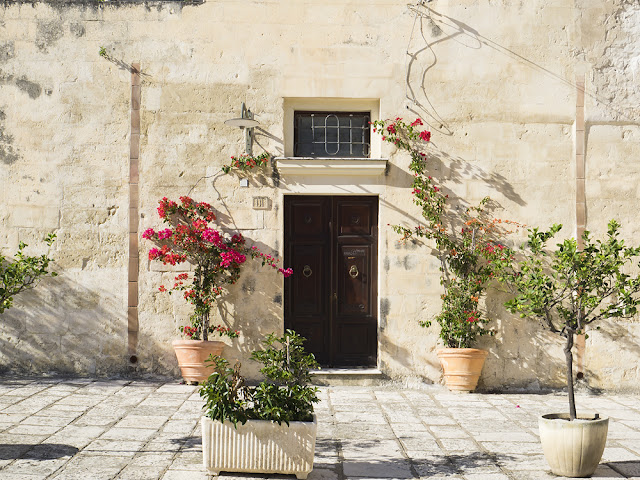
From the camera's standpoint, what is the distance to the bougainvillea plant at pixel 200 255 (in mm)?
7352

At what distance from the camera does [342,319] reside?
7770 millimetres

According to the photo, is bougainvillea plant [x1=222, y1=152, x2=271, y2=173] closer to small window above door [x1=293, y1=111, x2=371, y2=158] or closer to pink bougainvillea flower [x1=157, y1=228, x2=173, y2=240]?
small window above door [x1=293, y1=111, x2=371, y2=158]

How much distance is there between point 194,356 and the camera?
23.8 ft

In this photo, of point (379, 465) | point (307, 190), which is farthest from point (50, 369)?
point (379, 465)

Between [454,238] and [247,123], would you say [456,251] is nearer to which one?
[454,238]

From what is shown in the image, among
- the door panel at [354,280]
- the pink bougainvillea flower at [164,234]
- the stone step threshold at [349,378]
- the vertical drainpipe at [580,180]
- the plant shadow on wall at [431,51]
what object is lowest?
the stone step threshold at [349,378]

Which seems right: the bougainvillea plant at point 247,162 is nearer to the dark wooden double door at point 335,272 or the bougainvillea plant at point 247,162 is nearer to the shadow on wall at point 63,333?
the dark wooden double door at point 335,272

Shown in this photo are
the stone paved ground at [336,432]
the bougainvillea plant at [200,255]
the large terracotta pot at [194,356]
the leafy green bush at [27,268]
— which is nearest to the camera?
the stone paved ground at [336,432]

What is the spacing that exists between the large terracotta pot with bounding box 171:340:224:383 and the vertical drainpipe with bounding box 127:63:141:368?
635 millimetres

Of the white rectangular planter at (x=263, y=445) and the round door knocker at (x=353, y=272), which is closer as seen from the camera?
the white rectangular planter at (x=263, y=445)

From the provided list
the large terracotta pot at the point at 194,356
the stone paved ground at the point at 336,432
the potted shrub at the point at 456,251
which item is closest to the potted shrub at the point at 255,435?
the stone paved ground at the point at 336,432

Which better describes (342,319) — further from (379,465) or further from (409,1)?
(409,1)

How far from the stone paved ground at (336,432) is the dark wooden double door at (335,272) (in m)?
0.66

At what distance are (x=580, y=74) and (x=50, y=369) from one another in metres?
6.85
